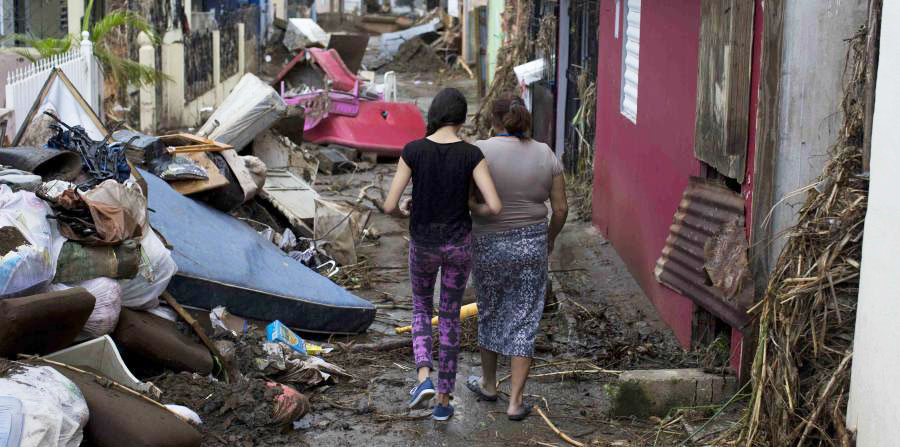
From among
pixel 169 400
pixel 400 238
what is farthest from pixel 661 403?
pixel 400 238

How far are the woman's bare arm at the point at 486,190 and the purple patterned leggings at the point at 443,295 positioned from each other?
0.20 m

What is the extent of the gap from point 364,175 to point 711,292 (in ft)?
29.8

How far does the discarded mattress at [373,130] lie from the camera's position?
1513 cm

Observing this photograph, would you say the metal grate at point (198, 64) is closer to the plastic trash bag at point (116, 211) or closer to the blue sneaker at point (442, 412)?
the plastic trash bag at point (116, 211)

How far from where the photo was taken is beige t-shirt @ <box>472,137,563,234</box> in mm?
5266

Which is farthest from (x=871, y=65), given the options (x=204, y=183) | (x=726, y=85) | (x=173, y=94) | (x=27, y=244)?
(x=173, y=94)

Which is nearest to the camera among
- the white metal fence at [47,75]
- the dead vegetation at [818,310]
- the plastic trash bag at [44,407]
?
the plastic trash bag at [44,407]

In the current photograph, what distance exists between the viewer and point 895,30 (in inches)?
141

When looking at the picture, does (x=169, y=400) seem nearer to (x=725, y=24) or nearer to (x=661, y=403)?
(x=661, y=403)

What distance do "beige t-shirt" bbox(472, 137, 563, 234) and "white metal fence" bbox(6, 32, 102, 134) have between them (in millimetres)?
4320

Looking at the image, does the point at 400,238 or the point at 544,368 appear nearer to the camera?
the point at 544,368

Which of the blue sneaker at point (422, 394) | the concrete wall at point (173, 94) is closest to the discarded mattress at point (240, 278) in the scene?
the blue sneaker at point (422, 394)

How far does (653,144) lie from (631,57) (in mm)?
1438

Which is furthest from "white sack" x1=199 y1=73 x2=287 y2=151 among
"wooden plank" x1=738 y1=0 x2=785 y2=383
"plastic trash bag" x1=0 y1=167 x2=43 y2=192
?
"wooden plank" x1=738 y1=0 x2=785 y2=383
